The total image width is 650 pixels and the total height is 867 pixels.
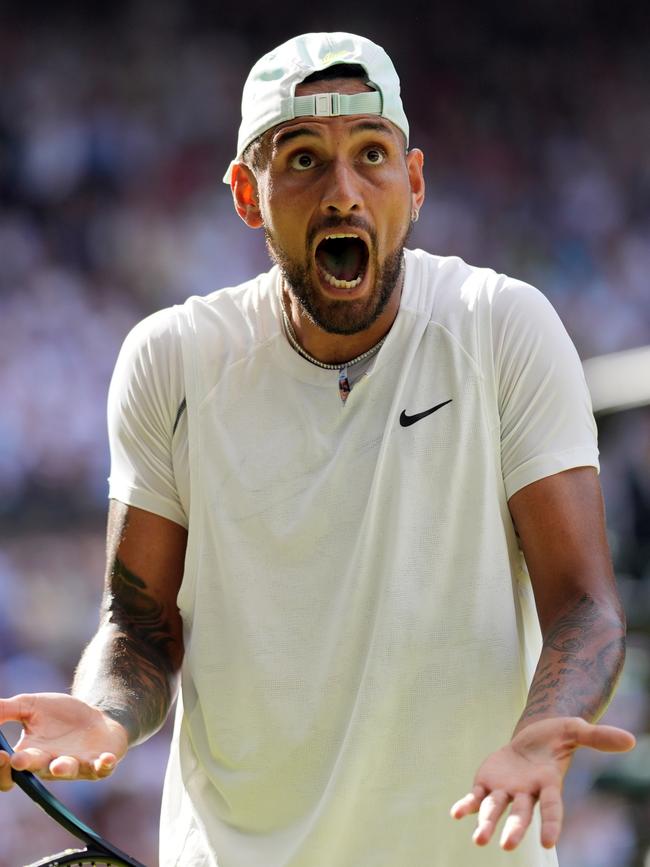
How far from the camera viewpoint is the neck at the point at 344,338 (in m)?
2.92

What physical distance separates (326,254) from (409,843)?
1.15 metres

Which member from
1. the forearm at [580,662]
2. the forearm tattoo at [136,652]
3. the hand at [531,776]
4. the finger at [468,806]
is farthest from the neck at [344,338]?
the finger at [468,806]

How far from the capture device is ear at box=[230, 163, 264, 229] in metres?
3.12

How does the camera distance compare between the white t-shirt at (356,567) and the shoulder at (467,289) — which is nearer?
the white t-shirt at (356,567)

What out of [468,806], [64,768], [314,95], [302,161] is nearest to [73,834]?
[64,768]

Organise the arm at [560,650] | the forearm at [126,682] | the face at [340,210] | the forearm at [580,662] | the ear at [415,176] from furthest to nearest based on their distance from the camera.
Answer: the ear at [415,176] < the face at [340,210] < the forearm at [126,682] < the forearm at [580,662] < the arm at [560,650]

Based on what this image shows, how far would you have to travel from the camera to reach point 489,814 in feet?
6.80

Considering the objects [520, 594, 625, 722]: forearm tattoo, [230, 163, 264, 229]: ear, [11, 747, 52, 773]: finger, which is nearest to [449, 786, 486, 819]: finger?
[520, 594, 625, 722]: forearm tattoo

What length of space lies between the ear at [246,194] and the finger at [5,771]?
124 cm

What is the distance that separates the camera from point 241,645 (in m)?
2.76

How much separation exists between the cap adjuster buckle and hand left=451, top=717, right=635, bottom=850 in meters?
1.26

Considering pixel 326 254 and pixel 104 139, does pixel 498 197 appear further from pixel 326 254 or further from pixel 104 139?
pixel 326 254

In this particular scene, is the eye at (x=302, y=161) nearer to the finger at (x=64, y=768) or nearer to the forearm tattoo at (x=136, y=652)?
the forearm tattoo at (x=136, y=652)

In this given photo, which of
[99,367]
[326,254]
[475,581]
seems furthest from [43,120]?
[475,581]
